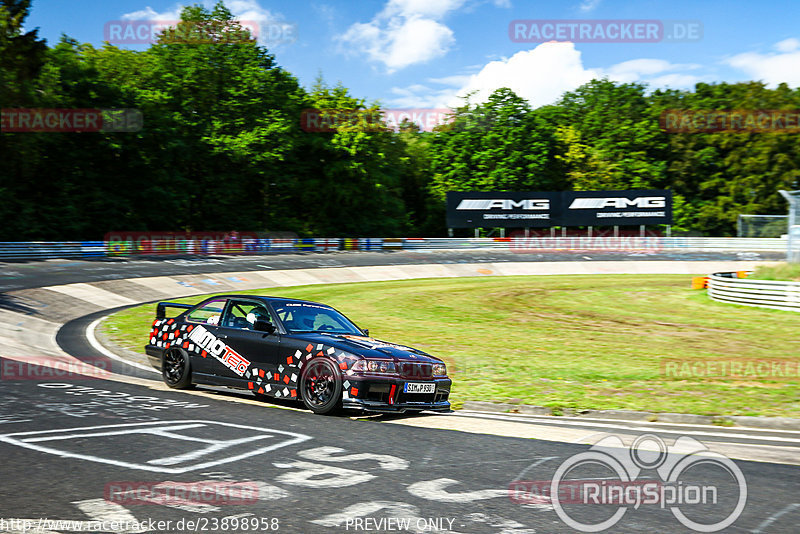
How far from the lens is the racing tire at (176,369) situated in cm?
1115

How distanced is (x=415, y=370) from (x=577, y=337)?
9954 mm

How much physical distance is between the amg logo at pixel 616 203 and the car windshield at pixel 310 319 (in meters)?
53.0

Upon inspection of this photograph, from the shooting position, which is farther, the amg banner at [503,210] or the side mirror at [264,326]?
the amg banner at [503,210]

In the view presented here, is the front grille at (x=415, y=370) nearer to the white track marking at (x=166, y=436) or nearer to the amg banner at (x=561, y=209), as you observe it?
the white track marking at (x=166, y=436)

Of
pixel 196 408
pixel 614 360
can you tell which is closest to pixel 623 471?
pixel 196 408

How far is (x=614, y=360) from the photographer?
596 inches

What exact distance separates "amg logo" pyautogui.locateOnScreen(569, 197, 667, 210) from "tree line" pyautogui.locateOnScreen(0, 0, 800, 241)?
12.7 meters

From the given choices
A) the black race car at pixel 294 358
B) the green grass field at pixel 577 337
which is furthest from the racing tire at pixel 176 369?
the green grass field at pixel 577 337

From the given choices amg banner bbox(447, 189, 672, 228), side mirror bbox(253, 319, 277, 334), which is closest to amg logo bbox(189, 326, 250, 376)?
side mirror bbox(253, 319, 277, 334)

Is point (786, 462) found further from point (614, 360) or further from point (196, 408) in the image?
point (614, 360)

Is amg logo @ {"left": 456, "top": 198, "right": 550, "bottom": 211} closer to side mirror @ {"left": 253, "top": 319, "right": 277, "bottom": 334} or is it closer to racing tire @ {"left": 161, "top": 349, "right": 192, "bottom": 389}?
racing tire @ {"left": 161, "top": 349, "right": 192, "bottom": 389}


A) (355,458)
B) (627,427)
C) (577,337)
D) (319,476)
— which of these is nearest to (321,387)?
(355,458)

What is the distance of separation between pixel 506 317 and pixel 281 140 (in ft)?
140

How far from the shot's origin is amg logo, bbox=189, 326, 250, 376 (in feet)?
34.3
